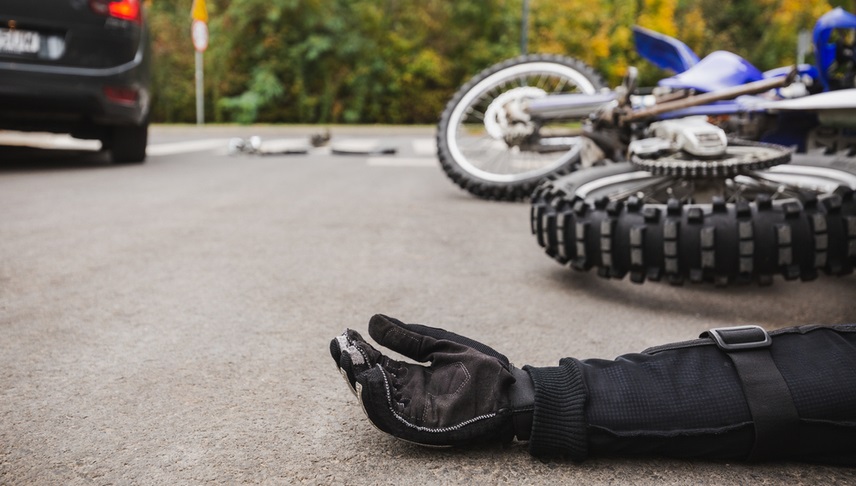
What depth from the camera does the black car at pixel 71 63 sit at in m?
4.41

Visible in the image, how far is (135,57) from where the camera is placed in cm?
499

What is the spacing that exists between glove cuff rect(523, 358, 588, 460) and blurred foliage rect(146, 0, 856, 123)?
15030mm

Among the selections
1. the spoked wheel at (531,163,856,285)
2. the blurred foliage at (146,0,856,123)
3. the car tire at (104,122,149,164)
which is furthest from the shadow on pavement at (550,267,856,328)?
the blurred foliage at (146,0,856,123)

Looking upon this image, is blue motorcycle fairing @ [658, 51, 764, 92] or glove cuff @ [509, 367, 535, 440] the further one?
blue motorcycle fairing @ [658, 51, 764, 92]

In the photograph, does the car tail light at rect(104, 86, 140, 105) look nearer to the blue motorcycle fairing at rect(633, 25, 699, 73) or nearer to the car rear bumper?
the car rear bumper

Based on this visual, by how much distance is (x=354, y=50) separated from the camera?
625 inches

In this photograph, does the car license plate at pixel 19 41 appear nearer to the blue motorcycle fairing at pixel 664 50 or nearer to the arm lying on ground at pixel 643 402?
the blue motorcycle fairing at pixel 664 50

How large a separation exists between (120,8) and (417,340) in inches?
172

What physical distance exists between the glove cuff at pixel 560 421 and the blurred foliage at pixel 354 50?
15.0 meters

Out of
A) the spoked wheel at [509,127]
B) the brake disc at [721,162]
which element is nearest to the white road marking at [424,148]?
the spoked wheel at [509,127]

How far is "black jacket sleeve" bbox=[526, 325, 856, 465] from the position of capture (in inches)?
44.7

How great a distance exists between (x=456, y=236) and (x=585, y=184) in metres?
0.71

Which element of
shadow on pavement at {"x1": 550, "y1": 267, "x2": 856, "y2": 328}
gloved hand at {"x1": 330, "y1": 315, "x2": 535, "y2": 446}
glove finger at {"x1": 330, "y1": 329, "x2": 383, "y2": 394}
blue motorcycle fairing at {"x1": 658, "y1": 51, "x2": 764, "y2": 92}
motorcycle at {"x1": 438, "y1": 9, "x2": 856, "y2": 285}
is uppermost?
blue motorcycle fairing at {"x1": 658, "y1": 51, "x2": 764, "y2": 92}

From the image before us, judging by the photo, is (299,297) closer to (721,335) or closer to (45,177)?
(721,335)
